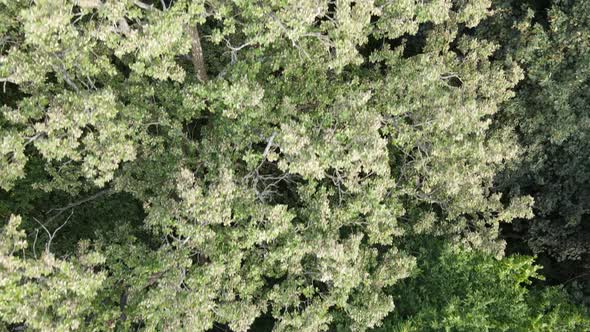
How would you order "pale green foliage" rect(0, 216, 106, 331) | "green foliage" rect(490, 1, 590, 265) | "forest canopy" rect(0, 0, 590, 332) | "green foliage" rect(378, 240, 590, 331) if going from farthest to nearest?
"green foliage" rect(490, 1, 590, 265), "green foliage" rect(378, 240, 590, 331), "forest canopy" rect(0, 0, 590, 332), "pale green foliage" rect(0, 216, 106, 331)

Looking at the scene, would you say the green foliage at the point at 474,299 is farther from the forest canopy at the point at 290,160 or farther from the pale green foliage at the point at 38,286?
the pale green foliage at the point at 38,286

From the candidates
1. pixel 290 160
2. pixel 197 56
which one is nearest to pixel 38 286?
pixel 290 160

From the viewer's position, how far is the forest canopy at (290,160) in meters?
8.70

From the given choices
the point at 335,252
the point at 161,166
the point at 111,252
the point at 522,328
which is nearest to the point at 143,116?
the point at 161,166

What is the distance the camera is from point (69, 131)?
28.3 ft

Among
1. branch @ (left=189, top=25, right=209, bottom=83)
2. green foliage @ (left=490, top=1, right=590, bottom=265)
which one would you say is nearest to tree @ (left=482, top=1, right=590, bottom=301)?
green foliage @ (left=490, top=1, right=590, bottom=265)

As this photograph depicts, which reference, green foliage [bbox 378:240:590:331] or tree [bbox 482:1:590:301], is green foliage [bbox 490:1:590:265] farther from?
green foliage [bbox 378:240:590:331]

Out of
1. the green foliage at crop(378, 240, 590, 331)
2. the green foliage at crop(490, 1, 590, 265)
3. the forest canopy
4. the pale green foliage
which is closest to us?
the pale green foliage

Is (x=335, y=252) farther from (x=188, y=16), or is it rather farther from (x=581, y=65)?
(x=581, y=65)

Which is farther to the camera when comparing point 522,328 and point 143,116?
point 522,328

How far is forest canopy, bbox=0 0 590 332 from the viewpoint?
8.70 metres

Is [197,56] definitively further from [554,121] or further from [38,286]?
[554,121]

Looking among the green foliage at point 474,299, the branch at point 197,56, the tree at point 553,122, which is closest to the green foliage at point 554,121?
the tree at point 553,122

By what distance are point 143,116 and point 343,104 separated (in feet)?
14.8
